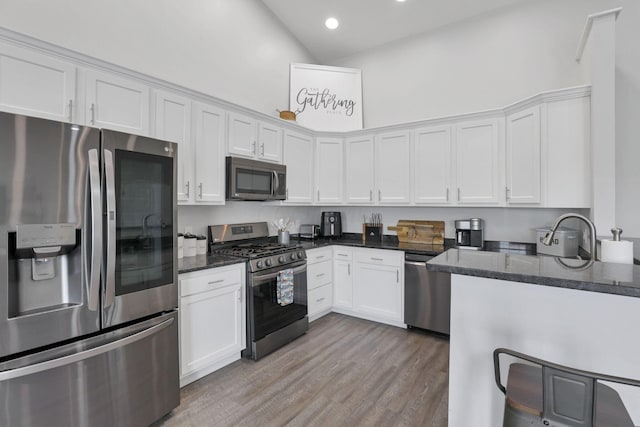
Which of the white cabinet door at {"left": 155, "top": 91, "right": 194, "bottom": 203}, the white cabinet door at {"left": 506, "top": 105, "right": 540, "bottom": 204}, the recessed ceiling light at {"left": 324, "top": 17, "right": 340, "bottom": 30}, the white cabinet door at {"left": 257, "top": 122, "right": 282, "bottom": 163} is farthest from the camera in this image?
the recessed ceiling light at {"left": 324, "top": 17, "right": 340, "bottom": 30}

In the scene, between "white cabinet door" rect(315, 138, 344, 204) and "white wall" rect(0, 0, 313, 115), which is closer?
"white wall" rect(0, 0, 313, 115)

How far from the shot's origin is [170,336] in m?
2.01

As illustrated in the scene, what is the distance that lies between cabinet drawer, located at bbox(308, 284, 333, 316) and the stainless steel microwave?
4.01 feet

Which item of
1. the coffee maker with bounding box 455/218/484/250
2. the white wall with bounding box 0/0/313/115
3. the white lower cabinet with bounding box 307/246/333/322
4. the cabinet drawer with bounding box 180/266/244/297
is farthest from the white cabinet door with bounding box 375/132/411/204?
the cabinet drawer with bounding box 180/266/244/297

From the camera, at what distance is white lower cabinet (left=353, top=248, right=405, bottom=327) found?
348 cm

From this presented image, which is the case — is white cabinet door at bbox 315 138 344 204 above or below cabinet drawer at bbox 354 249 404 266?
above

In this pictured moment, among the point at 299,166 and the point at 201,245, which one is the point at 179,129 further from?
the point at 299,166

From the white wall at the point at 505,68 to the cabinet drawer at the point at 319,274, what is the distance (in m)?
2.24

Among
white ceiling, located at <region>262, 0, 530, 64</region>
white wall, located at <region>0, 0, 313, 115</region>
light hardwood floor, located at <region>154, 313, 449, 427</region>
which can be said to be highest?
white ceiling, located at <region>262, 0, 530, 64</region>

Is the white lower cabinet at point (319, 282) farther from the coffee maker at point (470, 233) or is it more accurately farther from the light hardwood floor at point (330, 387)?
the coffee maker at point (470, 233)

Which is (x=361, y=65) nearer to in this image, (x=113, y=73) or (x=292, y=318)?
(x=113, y=73)

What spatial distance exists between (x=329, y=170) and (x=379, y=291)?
5.80ft

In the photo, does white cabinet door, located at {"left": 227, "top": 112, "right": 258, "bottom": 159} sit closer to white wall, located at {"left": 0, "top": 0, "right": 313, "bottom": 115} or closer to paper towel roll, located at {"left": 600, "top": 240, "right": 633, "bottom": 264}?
white wall, located at {"left": 0, "top": 0, "right": 313, "bottom": 115}

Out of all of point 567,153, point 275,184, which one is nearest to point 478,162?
point 567,153
